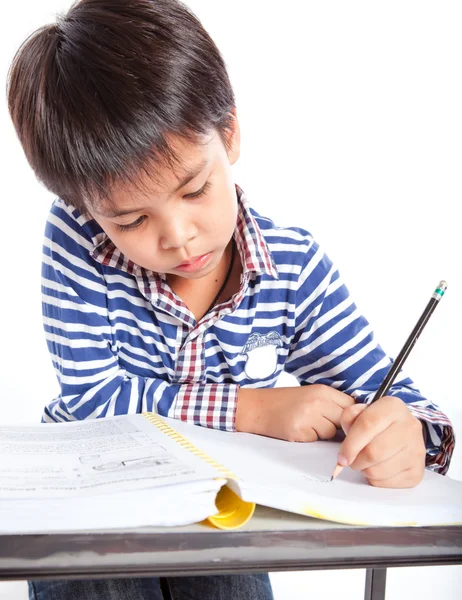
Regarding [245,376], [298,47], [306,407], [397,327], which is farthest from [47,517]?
[298,47]

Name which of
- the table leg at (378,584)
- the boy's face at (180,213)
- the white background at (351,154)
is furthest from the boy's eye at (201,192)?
the white background at (351,154)

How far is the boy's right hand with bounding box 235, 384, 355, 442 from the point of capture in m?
0.81

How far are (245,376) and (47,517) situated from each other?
501 millimetres

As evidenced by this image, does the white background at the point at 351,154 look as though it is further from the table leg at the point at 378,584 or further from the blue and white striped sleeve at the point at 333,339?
the table leg at the point at 378,584

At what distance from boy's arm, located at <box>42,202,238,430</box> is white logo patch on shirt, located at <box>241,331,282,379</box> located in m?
0.08

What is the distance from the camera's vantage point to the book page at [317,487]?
54 cm

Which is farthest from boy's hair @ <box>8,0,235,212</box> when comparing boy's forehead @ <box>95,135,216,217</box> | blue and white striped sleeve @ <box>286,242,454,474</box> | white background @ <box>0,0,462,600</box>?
white background @ <box>0,0,462,600</box>

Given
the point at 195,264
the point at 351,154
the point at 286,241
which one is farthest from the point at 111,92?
the point at 351,154

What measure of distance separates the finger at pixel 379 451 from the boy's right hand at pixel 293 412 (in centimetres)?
13

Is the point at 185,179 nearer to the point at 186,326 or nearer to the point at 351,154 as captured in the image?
the point at 186,326

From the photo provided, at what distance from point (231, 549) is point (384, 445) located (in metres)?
0.20

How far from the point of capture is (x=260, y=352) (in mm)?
972

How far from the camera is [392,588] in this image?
136cm

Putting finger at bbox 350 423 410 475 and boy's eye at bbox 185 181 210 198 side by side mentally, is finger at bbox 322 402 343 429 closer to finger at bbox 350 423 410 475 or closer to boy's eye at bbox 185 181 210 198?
finger at bbox 350 423 410 475
